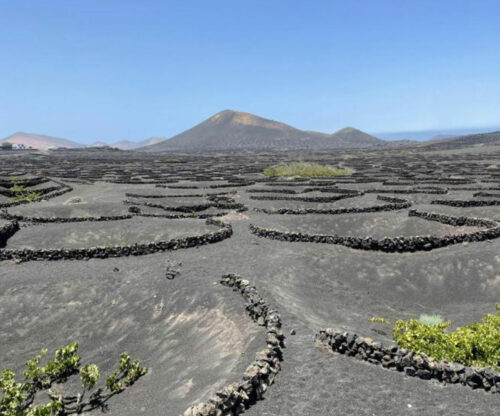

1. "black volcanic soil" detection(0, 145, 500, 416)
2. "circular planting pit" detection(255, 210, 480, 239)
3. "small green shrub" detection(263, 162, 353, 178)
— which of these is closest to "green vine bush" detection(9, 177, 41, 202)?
"black volcanic soil" detection(0, 145, 500, 416)

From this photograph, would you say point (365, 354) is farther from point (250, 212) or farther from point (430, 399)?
point (250, 212)

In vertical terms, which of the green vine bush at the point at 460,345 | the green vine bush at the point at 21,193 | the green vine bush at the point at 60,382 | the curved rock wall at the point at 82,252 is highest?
the green vine bush at the point at 21,193

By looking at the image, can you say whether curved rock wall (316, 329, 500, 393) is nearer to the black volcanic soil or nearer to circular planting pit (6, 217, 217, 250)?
the black volcanic soil

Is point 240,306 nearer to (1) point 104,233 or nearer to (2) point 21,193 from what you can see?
(1) point 104,233

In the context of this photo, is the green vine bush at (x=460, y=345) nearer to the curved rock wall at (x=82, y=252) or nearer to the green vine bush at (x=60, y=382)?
the green vine bush at (x=60, y=382)

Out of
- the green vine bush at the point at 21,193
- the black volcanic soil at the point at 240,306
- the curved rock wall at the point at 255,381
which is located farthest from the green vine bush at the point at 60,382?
the green vine bush at the point at 21,193

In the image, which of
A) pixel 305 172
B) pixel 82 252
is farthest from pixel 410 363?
pixel 305 172
